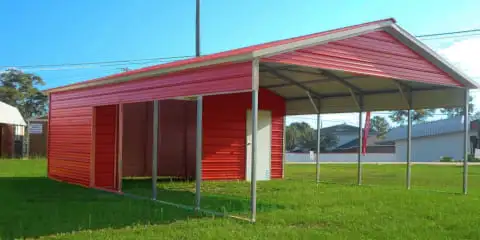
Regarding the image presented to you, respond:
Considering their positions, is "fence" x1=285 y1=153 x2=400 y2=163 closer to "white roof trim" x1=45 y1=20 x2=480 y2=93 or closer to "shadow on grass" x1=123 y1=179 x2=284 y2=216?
"shadow on grass" x1=123 y1=179 x2=284 y2=216

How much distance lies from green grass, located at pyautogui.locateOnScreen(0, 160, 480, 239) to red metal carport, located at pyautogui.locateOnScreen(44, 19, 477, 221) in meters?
0.87

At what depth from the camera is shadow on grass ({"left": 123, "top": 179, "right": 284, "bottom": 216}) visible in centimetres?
983

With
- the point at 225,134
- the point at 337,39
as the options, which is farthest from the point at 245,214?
the point at 225,134

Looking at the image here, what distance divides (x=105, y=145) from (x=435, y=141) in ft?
141

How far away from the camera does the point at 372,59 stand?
10.4 m

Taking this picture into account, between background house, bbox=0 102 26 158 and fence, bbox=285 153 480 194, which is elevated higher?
background house, bbox=0 102 26 158

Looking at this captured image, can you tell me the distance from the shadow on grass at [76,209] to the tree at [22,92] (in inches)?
1710

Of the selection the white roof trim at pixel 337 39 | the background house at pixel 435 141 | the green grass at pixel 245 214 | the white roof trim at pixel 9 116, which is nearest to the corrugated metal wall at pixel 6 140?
the white roof trim at pixel 9 116

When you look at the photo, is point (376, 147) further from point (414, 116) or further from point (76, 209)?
point (76, 209)

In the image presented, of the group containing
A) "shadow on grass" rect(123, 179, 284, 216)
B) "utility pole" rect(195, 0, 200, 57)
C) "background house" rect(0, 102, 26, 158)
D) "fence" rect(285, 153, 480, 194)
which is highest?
"utility pole" rect(195, 0, 200, 57)

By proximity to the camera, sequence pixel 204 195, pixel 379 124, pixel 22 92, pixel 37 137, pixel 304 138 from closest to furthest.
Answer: pixel 204 195, pixel 37 137, pixel 22 92, pixel 304 138, pixel 379 124

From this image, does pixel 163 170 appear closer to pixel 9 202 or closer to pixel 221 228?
pixel 9 202

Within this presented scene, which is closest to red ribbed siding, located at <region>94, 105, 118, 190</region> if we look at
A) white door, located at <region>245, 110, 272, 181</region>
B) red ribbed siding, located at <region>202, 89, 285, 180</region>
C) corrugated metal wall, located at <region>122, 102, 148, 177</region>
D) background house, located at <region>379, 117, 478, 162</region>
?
corrugated metal wall, located at <region>122, 102, 148, 177</region>

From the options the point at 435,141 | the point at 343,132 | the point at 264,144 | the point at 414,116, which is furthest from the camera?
the point at 343,132
